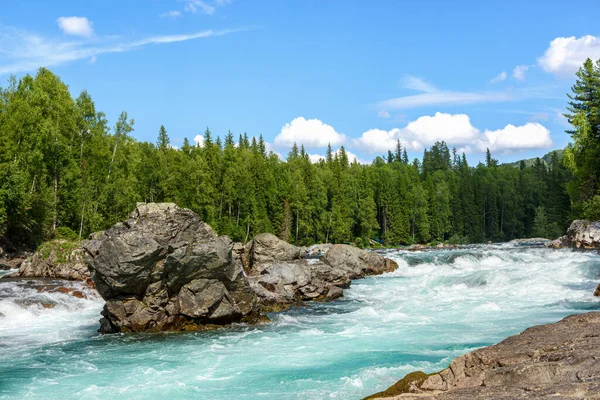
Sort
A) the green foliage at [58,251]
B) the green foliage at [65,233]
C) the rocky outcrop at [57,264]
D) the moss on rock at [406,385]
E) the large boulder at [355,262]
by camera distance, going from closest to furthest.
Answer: the moss on rock at [406,385], the rocky outcrop at [57,264], the green foliage at [58,251], the large boulder at [355,262], the green foliage at [65,233]

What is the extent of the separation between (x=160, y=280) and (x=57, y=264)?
1737cm

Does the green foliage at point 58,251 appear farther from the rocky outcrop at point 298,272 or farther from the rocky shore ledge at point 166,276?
the rocky shore ledge at point 166,276

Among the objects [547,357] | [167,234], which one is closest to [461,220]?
[167,234]

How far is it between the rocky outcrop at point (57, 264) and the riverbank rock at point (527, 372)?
28093 millimetres

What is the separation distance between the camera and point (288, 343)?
16656mm

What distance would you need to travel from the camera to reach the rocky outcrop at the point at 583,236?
40031 millimetres

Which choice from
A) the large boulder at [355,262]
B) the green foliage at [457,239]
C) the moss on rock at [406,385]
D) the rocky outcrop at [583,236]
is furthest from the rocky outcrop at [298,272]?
the green foliage at [457,239]

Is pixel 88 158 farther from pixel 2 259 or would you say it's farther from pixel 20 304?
pixel 20 304

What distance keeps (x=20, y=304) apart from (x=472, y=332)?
1866cm

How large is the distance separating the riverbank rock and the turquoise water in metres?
3.40

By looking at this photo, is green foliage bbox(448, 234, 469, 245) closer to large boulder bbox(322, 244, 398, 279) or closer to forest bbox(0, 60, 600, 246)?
forest bbox(0, 60, 600, 246)

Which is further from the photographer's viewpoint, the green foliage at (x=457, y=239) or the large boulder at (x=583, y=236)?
the green foliage at (x=457, y=239)

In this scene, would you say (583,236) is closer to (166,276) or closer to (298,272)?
(298,272)

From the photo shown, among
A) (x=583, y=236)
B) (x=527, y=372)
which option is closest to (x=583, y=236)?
(x=583, y=236)
